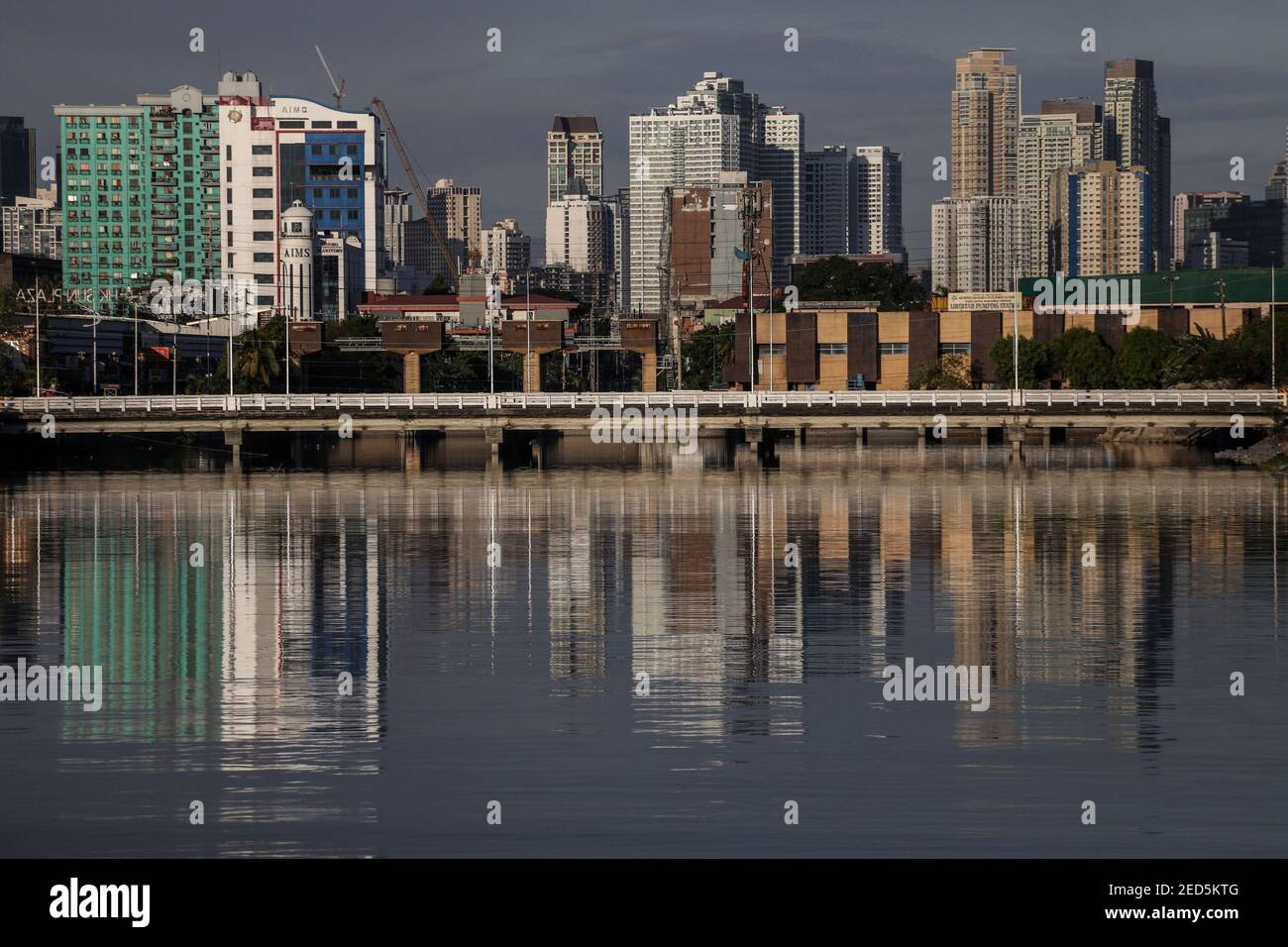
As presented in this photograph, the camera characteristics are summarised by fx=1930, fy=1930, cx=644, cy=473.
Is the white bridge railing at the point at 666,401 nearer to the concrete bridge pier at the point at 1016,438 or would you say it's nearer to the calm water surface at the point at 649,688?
the concrete bridge pier at the point at 1016,438

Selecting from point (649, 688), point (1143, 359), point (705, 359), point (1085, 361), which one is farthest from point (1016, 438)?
point (705, 359)

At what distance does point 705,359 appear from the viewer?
543ft

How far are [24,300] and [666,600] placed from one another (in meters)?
105

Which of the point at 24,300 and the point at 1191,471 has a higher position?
the point at 24,300

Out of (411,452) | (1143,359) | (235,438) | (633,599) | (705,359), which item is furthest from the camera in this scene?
(705,359)

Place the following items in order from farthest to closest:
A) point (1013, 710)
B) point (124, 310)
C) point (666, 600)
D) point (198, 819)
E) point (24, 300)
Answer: point (124, 310), point (24, 300), point (666, 600), point (1013, 710), point (198, 819)

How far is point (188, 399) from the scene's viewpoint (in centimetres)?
9125

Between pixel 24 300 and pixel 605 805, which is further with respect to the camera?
pixel 24 300

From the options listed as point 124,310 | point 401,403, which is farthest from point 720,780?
point 124,310

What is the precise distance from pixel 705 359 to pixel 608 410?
73958 millimetres

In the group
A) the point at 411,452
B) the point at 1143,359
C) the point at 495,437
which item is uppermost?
the point at 1143,359

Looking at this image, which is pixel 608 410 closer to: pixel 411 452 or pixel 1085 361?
pixel 411 452

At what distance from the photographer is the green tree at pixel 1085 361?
126438 mm
